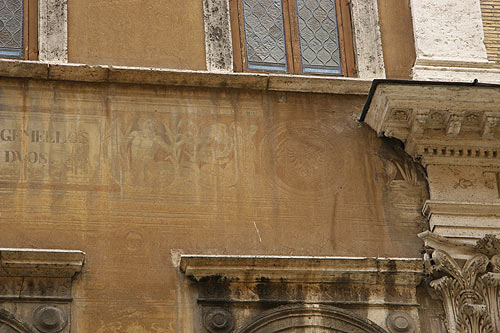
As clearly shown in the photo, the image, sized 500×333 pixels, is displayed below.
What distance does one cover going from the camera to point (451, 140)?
39.0 ft

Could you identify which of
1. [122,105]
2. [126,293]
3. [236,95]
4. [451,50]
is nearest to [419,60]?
[451,50]

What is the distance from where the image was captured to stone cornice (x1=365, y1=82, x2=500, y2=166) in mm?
11602

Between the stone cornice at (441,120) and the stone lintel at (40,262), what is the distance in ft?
9.21

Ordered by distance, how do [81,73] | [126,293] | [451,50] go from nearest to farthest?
[126,293] → [81,73] → [451,50]

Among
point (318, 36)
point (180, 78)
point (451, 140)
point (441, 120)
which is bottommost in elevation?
point (451, 140)

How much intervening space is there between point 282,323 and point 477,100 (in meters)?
2.48

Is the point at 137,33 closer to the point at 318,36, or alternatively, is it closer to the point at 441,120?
the point at 318,36

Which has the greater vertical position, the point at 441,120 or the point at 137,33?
the point at 137,33

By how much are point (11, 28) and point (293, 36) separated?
244 centimetres

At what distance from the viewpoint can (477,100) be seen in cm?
1166

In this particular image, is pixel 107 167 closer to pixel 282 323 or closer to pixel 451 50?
pixel 282 323

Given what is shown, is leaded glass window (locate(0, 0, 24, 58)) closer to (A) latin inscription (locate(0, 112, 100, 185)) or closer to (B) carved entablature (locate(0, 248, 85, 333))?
(A) latin inscription (locate(0, 112, 100, 185))

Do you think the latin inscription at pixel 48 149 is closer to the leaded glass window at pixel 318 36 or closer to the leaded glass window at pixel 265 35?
the leaded glass window at pixel 265 35

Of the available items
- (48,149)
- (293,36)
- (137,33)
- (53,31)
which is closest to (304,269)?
(48,149)
